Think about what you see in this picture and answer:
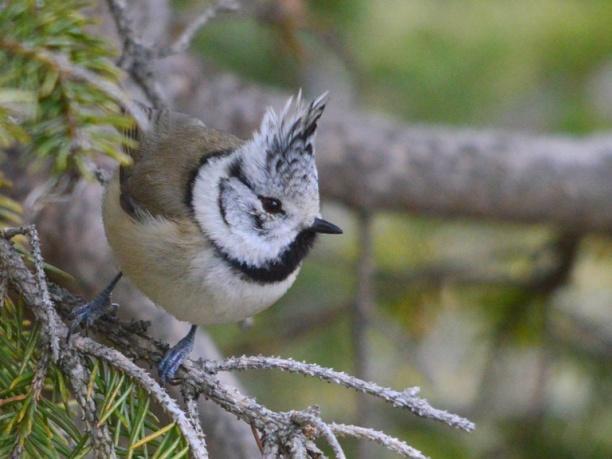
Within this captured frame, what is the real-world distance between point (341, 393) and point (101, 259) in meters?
1.76

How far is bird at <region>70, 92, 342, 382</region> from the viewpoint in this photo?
166cm

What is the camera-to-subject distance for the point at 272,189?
5.85 ft

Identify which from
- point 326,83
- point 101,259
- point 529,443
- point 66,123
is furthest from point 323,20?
point 66,123

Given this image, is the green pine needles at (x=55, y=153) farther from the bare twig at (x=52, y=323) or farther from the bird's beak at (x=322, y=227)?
the bird's beak at (x=322, y=227)

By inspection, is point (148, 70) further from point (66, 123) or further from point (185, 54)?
point (185, 54)

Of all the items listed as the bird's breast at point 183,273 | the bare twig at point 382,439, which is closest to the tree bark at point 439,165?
the bird's breast at point 183,273

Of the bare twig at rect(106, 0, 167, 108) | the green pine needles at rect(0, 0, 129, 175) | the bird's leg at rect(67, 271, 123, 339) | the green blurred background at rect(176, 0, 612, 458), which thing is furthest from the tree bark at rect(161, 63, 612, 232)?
the green pine needles at rect(0, 0, 129, 175)

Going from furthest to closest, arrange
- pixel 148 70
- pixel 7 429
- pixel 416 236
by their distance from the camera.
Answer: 1. pixel 416 236
2. pixel 148 70
3. pixel 7 429

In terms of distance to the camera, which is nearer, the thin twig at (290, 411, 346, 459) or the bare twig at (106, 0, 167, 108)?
the thin twig at (290, 411, 346, 459)

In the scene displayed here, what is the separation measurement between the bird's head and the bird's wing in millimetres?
63

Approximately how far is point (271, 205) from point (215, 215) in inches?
4.3

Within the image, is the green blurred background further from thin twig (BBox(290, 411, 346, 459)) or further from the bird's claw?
thin twig (BBox(290, 411, 346, 459))

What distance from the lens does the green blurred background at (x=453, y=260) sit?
282 cm

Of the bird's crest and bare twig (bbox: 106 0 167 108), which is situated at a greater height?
the bird's crest
